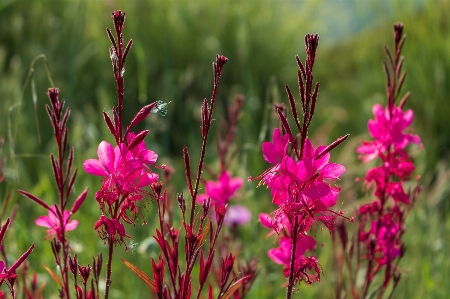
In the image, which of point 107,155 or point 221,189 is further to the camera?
point 221,189

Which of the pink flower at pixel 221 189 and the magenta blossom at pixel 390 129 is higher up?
the pink flower at pixel 221 189

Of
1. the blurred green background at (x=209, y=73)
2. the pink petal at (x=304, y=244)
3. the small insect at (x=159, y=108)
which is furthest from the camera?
the blurred green background at (x=209, y=73)

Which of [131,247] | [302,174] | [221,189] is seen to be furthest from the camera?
[221,189]

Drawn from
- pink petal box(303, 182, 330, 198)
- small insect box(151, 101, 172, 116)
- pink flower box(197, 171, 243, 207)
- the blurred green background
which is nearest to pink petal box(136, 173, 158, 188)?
small insect box(151, 101, 172, 116)

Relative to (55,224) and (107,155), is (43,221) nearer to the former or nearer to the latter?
(55,224)

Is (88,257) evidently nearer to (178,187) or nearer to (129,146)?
(178,187)

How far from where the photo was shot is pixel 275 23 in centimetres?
732

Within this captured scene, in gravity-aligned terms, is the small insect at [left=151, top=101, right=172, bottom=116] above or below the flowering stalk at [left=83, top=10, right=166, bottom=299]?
above

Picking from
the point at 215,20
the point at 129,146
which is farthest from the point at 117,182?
the point at 215,20

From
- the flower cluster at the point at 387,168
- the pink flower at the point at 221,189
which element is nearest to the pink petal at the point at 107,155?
the flower cluster at the point at 387,168

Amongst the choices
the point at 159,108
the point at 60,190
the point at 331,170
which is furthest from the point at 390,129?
the point at 60,190

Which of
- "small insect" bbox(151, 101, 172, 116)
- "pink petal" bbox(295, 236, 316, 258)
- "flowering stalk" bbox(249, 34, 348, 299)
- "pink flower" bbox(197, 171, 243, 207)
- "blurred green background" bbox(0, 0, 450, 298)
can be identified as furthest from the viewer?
"blurred green background" bbox(0, 0, 450, 298)

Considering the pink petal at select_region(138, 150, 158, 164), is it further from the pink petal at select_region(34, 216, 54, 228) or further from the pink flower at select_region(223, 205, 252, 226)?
the pink flower at select_region(223, 205, 252, 226)

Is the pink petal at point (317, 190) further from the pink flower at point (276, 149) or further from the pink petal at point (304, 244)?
the pink petal at point (304, 244)
